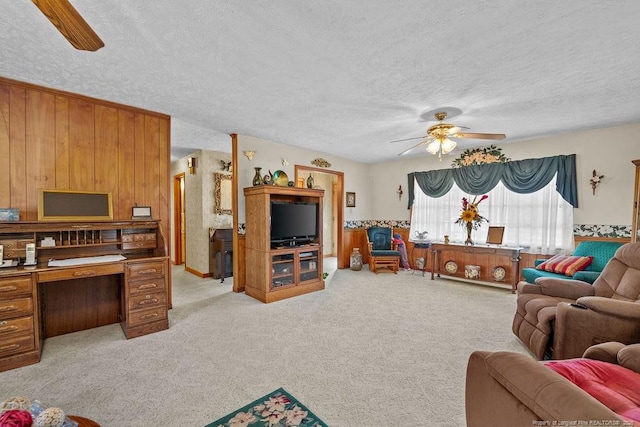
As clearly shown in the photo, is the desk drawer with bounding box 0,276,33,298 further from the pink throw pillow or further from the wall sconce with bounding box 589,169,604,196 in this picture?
the wall sconce with bounding box 589,169,604,196

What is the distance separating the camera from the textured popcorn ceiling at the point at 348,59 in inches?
67.3

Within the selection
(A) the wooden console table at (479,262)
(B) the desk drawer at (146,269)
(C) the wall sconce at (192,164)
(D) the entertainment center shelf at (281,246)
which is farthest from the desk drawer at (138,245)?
(A) the wooden console table at (479,262)

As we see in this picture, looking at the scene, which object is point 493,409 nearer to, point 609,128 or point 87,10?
point 87,10

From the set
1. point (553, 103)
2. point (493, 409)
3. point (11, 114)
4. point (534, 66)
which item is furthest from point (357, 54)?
point (11, 114)

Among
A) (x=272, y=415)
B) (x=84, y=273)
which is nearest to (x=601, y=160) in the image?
(x=272, y=415)

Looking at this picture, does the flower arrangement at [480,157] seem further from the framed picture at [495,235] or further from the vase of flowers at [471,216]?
the framed picture at [495,235]

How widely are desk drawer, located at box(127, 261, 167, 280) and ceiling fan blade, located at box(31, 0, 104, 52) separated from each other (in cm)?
205

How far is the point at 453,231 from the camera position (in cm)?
561

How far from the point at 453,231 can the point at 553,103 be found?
118 inches

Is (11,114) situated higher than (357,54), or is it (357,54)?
(357,54)

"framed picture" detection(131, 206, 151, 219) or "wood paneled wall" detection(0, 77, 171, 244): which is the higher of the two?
"wood paneled wall" detection(0, 77, 171, 244)

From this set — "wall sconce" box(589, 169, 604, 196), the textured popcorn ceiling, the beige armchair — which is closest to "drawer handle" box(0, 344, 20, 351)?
the textured popcorn ceiling

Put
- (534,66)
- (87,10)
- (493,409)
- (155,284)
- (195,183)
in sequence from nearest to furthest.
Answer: (493,409) < (87,10) < (534,66) < (155,284) < (195,183)

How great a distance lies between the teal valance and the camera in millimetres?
4270
